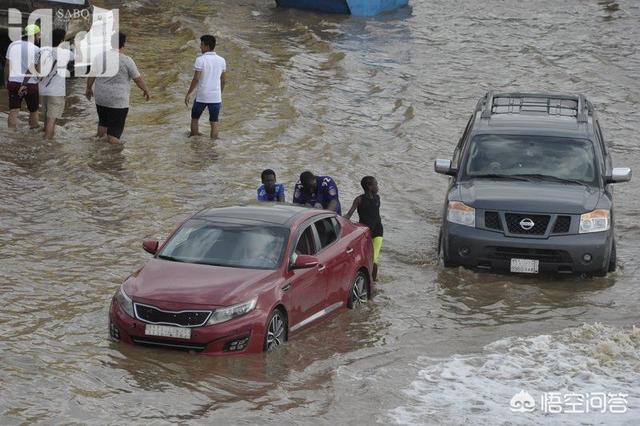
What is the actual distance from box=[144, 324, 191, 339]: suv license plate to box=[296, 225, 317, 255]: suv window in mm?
1732

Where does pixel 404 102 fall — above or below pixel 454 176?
below

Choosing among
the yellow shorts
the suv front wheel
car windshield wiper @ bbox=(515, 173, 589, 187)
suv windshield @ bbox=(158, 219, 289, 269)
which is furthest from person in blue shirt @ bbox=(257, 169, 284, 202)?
car windshield wiper @ bbox=(515, 173, 589, 187)

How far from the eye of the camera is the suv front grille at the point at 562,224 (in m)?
15.8

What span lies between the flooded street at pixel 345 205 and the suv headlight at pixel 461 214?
2.16 feet

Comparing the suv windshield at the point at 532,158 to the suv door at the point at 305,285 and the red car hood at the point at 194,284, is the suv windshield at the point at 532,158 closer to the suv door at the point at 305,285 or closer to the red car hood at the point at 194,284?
the suv door at the point at 305,285

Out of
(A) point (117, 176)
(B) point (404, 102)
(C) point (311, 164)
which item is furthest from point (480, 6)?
(A) point (117, 176)

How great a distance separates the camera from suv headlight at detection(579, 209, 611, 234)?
15.8 metres

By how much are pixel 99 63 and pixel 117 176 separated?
6.51ft

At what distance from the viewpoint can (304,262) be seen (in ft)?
42.9

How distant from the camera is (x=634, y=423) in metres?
11.0

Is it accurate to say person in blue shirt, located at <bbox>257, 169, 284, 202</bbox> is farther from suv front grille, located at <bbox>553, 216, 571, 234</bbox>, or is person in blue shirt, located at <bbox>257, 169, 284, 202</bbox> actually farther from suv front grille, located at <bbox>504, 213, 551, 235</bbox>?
suv front grille, located at <bbox>553, 216, 571, 234</bbox>

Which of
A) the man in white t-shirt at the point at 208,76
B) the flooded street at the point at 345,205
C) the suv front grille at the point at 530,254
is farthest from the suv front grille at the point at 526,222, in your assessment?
Result: the man in white t-shirt at the point at 208,76

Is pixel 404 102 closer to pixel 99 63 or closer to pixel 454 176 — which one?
pixel 99 63
